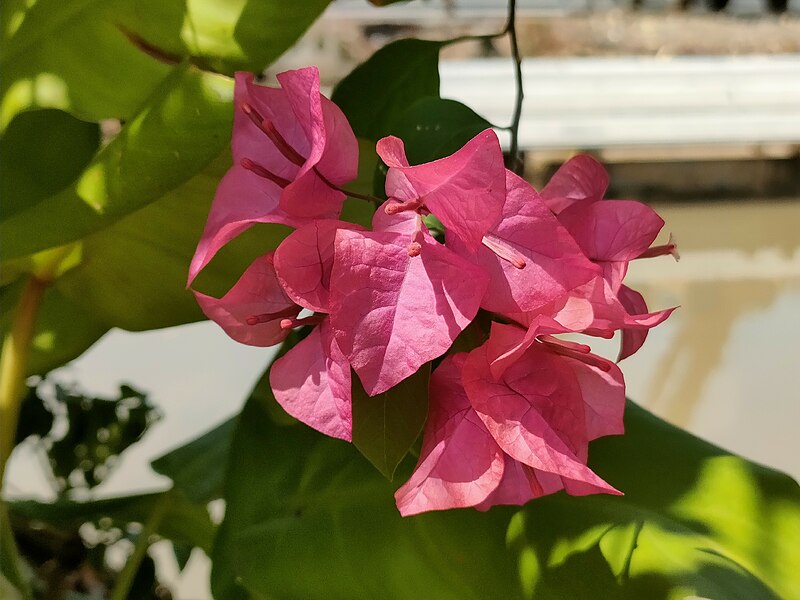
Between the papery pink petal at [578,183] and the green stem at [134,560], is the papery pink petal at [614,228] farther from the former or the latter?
the green stem at [134,560]

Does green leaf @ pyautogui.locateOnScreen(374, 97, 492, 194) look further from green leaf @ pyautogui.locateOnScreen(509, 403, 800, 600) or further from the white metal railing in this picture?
the white metal railing

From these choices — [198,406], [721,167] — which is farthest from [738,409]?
[198,406]

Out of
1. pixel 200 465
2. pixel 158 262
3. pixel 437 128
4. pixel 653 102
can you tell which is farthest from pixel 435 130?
pixel 653 102

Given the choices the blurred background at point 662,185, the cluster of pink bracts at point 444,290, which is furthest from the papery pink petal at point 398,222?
the blurred background at point 662,185

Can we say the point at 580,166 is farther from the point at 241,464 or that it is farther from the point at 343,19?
the point at 343,19

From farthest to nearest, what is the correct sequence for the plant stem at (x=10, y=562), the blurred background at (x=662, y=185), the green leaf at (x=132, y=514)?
the blurred background at (x=662, y=185) → the green leaf at (x=132, y=514) → the plant stem at (x=10, y=562)

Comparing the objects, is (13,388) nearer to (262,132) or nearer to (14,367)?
(14,367)

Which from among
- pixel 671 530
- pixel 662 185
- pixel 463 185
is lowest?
pixel 662 185
